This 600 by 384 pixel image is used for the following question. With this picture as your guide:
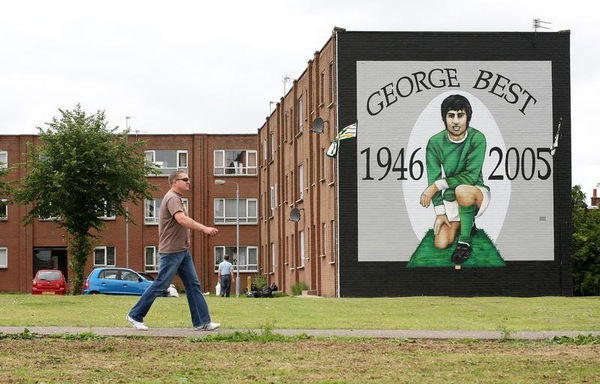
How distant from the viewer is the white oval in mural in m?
43.1

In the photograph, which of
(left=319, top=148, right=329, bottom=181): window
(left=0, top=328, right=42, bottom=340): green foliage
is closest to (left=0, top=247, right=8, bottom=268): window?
(left=319, top=148, right=329, bottom=181): window

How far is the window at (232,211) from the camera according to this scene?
80250mm

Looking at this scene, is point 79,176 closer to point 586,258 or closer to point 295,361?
point 586,258

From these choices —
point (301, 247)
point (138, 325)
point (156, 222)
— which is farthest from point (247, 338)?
point (156, 222)

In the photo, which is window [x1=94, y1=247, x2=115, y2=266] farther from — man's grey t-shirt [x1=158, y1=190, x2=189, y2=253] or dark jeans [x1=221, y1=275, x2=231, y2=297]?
man's grey t-shirt [x1=158, y1=190, x2=189, y2=253]

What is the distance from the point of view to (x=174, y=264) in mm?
14461

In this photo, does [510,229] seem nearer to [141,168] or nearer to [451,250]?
[451,250]

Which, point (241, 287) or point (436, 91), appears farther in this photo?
point (241, 287)

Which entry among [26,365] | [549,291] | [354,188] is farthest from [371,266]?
[26,365]

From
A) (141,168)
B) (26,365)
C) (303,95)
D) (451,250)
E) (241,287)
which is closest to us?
(26,365)

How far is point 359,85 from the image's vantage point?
1726 inches

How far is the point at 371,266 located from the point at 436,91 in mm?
6787

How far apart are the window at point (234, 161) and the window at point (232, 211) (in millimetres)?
2018

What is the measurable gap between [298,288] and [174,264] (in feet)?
126
